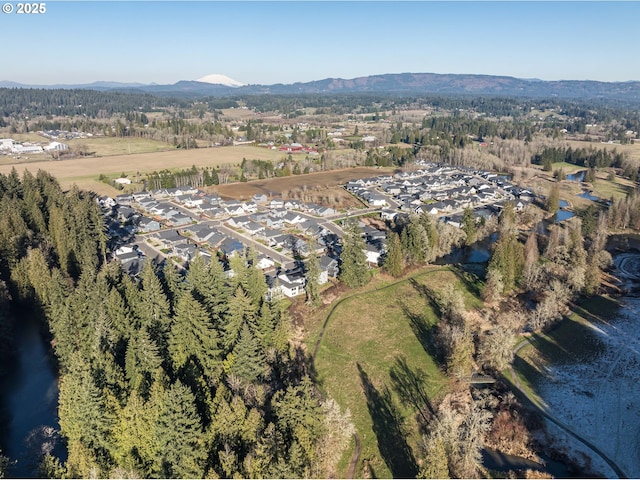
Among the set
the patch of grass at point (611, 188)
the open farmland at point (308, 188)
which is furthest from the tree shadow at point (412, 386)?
the patch of grass at point (611, 188)

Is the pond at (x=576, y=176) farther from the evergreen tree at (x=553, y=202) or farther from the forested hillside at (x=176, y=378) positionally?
the forested hillside at (x=176, y=378)

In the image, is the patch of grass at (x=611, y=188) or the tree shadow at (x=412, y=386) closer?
the tree shadow at (x=412, y=386)

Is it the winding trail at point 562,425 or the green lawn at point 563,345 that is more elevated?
the green lawn at point 563,345

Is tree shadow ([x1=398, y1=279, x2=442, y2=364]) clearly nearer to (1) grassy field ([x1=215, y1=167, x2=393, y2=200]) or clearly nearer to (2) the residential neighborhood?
(2) the residential neighborhood

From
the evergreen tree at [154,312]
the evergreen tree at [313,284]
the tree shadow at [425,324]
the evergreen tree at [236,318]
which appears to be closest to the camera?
the evergreen tree at [154,312]


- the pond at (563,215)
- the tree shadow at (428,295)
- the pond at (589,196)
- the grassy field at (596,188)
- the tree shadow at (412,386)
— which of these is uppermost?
the grassy field at (596,188)

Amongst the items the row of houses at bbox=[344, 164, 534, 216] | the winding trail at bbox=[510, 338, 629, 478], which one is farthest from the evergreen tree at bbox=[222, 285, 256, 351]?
the row of houses at bbox=[344, 164, 534, 216]

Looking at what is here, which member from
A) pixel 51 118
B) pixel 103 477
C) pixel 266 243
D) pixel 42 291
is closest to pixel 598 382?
pixel 103 477
